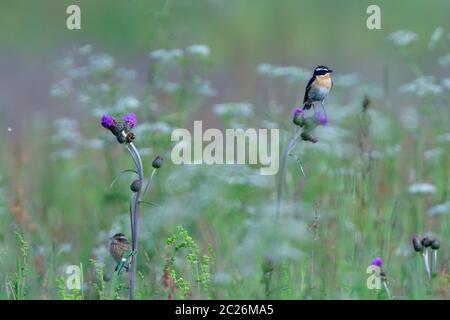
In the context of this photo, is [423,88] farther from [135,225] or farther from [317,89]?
[135,225]

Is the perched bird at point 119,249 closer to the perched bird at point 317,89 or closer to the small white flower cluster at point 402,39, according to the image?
the perched bird at point 317,89

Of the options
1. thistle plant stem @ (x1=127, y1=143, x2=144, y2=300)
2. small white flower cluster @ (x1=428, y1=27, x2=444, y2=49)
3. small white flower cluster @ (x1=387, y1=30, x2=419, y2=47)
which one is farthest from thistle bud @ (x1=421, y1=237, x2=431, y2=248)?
small white flower cluster @ (x1=387, y1=30, x2=419, y2=47)

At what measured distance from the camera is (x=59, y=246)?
479cm

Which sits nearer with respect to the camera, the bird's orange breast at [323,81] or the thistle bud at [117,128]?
the thistle bud at [117,128]

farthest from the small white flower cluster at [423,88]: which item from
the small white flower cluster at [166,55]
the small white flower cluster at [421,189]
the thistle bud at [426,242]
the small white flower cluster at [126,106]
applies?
the thistle bud at [426,242]

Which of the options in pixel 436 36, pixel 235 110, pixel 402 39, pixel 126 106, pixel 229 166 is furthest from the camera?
pixel 402 39

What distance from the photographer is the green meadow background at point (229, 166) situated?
3.77m

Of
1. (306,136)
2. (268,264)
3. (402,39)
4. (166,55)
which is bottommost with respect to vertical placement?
(268,264)

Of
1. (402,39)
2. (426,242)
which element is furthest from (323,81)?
(402,39)

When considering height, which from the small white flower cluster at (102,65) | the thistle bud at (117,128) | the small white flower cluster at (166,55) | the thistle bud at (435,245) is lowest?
the thistle bud at (435,245)

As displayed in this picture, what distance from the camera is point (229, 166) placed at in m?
4.44

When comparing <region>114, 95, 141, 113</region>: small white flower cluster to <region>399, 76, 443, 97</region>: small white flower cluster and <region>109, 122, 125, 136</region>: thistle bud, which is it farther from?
<region>109, 122, 125, 136</region>: thistle bud

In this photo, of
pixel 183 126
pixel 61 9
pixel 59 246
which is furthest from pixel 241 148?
pixel 61 9

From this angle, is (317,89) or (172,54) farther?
(172,54)
